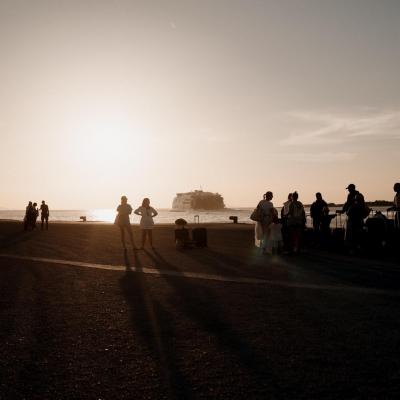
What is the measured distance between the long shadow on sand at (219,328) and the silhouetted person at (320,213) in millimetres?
8633

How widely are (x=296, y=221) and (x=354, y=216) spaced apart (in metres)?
1.88

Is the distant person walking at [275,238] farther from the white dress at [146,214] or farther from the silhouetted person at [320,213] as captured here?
the white dress at [146,214]

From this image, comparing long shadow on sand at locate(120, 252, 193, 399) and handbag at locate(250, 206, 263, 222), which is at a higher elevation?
handbag at locate(250, 206, 263, 222)

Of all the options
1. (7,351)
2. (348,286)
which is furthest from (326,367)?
(348,286)

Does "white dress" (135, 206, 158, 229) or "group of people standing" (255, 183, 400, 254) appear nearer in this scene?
"group of people standing" (255, 183, 400, 254)

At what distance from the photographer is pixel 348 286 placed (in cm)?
866

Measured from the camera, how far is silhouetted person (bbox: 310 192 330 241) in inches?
663

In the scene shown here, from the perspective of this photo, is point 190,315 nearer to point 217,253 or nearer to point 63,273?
point 63,273

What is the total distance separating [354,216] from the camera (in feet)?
47.5

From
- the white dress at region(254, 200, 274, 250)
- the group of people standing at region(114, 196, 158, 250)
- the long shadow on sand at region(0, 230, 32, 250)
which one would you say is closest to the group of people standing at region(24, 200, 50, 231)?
the long shadow on sand at region(0, 230, 32, 250)

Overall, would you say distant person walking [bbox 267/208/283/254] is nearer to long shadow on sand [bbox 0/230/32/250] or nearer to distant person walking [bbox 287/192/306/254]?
distant person walking [bbox 287/192/306/254]

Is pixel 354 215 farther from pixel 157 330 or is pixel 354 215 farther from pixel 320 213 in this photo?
pixel 157 330

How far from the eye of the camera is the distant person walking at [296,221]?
15289mm

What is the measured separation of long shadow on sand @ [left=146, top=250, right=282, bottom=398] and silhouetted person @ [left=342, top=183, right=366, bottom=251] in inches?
279
